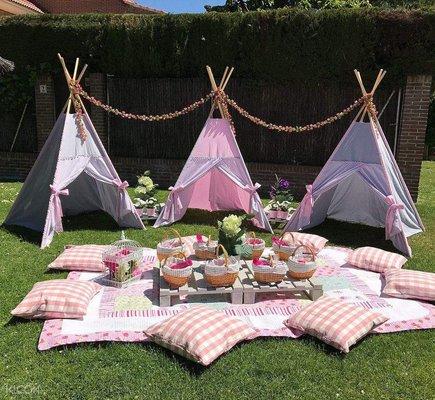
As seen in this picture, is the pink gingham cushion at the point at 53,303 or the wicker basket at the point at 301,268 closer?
the pink gingham cushion at the point at 53,303

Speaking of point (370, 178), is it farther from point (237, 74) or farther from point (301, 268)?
point (237, 74)

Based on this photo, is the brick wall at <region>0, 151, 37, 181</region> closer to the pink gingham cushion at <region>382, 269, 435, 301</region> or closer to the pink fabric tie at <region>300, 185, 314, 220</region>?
the pink fabric tie at <region>300, 185, 314, 220</region>

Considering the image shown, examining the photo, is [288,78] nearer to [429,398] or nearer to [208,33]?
[208,33]

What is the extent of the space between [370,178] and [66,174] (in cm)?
456

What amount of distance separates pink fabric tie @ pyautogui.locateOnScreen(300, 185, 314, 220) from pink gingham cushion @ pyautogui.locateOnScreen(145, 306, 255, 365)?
3388 mm

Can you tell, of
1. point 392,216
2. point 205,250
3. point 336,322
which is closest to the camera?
point 336,322

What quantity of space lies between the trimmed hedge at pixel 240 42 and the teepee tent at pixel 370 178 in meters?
2.63

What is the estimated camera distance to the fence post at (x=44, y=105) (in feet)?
36.6

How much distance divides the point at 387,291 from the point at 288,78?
6024 millimetres

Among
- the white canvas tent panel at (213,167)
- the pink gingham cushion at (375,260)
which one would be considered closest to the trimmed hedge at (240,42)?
the white canvas tent panel at (213,167)

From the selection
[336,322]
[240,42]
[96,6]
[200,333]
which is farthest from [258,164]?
[96,6]

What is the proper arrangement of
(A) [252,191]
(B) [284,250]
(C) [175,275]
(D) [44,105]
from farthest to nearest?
(D) [44,105] < (A) [252,191] < (B) [284,250] < (C) [175,275]

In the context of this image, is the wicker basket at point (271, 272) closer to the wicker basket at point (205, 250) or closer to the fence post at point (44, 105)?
the wicker basket at point (205, 250)

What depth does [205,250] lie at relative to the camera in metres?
5.58
